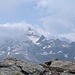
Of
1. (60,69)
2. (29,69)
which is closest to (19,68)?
(29,69)

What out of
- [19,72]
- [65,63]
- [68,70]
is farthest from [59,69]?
[19,72]

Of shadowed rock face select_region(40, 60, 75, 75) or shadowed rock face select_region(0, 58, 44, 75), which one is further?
shadowed rock face select_region(40, 60, 75, 75)

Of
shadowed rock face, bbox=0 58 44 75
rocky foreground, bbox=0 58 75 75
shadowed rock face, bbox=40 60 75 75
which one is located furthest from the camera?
shadowed rock face, bbox=40 60 75 75

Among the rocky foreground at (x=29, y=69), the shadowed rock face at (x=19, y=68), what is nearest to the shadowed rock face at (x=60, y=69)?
the rocky foreground at (x=29, y=69)

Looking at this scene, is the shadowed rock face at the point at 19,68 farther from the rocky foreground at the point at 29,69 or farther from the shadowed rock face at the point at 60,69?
the shadowed rock face at the point at 60,69

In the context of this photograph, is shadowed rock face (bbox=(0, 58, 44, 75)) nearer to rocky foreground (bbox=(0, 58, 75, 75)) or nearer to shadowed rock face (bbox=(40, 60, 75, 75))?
rocky foreground (bbox=(0, 58, 75, 75))

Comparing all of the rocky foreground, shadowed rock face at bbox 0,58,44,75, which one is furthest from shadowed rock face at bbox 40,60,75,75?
shadowed rock face at bbox 0,58,44,75

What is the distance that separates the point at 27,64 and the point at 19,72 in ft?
8.51

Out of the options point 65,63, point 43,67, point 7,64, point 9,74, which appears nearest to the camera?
point 9,74

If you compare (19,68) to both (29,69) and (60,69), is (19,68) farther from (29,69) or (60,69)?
(60,69)

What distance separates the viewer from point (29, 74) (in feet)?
91.0

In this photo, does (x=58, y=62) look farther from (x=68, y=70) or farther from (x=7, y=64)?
(x=7, y=64)

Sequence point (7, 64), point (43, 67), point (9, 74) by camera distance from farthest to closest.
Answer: point (43, 67) < point (7, 64) < point (9, 74)

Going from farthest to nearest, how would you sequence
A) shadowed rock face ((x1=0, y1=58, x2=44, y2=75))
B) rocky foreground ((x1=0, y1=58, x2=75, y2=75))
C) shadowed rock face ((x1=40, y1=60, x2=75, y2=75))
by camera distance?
1. shadowed rock face ((x1=40, y1=60, x2=75, y2=75))
2. rocky foreground ((x1=0, y1=58, x2=75, y2=75))
3. shadowed rock face ((x1=0, y1=58, x2=44, y2=75))
